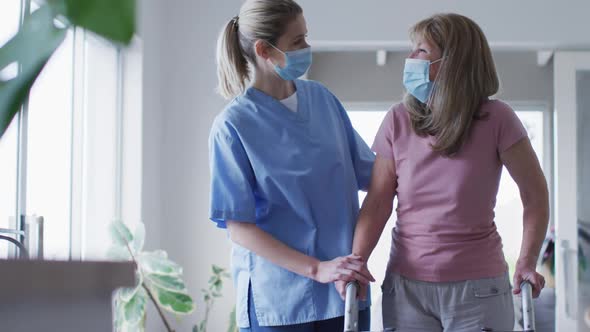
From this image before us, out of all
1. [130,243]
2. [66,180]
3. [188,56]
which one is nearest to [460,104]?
[130,243]

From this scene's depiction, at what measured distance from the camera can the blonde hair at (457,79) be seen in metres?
1.68

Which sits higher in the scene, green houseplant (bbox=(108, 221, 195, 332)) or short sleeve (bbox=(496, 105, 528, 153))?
short sleeve (bbox=(496, 105, 528, 153))

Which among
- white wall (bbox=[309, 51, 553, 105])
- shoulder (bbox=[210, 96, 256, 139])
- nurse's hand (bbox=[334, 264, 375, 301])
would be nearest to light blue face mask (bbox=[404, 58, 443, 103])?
shoulder (bbox=[210, 96, 256, 139])

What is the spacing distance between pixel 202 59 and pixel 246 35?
8.91ft

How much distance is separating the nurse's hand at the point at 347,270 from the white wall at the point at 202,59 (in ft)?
9.41

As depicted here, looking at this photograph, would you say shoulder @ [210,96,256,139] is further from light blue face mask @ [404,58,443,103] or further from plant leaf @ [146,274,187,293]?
plant leaf @ [146,274,187,293]

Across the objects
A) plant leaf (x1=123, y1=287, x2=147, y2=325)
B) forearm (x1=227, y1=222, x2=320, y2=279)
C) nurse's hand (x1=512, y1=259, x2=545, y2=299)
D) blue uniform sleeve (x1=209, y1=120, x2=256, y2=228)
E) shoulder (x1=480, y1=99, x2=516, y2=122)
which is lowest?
plant leaf (x1=123, y1=287, x2=147, y2=325)

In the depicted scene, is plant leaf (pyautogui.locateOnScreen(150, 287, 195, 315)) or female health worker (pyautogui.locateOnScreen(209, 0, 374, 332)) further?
plant leaf (pyautogui.locateOnScreen(150, 287, 195, 315))

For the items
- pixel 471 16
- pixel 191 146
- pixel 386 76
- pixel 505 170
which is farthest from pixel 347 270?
pixel 386 76

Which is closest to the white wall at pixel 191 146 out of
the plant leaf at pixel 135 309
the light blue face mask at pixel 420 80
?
the plant leaf at pixel 135 309

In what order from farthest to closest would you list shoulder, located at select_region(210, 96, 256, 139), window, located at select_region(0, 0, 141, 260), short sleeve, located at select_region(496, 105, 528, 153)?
window, located at select_region(0, 0, 141, 260)
shoulder, located at select_region(210, 96, 256, 139)
short sleeve, located at select_region(496, 105, 528, 153)

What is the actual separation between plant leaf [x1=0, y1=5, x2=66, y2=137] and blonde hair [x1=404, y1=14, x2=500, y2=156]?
1.46 meters

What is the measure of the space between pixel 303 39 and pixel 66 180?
231 cm

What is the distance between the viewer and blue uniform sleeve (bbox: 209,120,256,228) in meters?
1.69
